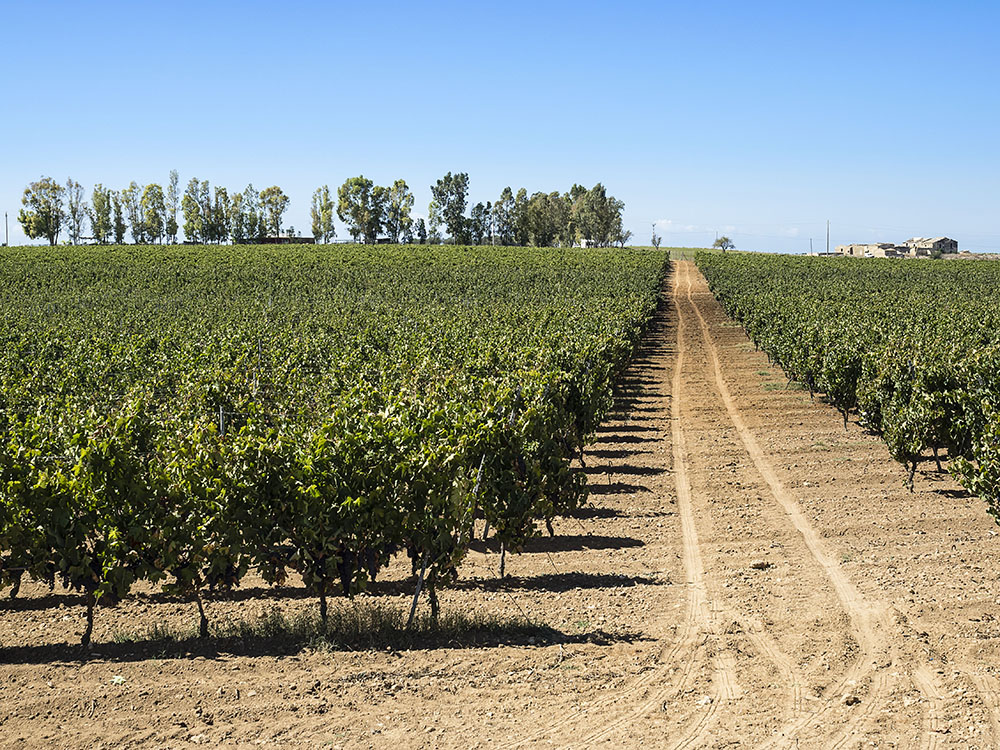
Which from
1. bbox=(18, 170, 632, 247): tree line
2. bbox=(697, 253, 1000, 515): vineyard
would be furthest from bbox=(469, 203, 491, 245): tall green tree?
bbox=(697, 253, 1000, 515): vineyard

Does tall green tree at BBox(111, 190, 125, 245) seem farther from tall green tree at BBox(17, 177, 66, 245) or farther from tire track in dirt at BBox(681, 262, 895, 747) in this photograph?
tire track in dirt at BBox(681, 262, 895, 747)

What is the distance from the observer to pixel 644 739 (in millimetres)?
6953

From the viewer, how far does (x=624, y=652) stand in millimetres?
8742

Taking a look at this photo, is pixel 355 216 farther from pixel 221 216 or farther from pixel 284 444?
pixel 284 444

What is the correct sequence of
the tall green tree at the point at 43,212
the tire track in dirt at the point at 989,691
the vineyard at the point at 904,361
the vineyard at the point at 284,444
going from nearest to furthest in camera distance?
the tire track in dirt at the point at 989,691
the vineyard at the point at 284,444
the vineyard at the point at 904,361
the tall green tree at the point at 43,212

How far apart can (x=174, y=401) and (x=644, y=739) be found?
1080 centimetres

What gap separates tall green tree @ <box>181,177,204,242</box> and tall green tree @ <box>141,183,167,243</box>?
3.69 metres

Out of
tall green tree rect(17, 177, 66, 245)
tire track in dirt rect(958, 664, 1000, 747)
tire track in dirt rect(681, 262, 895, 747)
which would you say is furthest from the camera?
tall green tree rect(17, 177, 66, 245)

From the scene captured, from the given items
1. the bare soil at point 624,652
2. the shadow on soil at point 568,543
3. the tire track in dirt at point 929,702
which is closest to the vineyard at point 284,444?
the shadow on soil at point 568,543

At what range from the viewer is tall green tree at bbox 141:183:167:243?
494ft

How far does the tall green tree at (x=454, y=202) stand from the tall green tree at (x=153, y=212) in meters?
43.6

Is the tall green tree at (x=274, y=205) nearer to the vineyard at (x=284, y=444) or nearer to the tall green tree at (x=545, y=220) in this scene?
the tall green tree at (x=545, y=220)

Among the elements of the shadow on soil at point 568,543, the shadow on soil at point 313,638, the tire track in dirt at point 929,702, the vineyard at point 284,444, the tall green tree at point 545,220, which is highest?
the tall green tree at point 545,220

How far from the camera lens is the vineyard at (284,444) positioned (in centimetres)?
886
